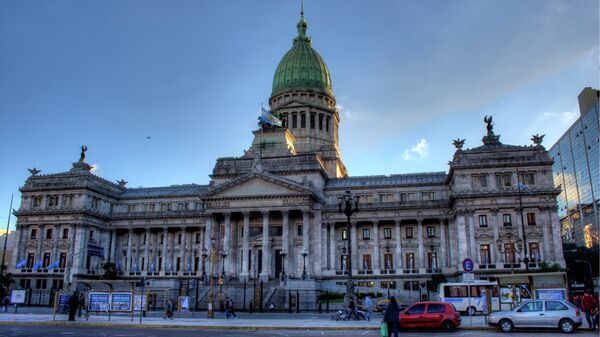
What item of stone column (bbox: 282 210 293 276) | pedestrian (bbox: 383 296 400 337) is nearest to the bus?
pedestrian (bbox: 383 296 400 337)

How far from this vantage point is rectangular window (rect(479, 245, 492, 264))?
65375mm

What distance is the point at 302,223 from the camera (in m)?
74.6

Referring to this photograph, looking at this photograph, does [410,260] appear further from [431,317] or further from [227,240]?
[431,317]

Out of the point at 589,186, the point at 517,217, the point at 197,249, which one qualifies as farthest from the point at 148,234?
the point at 589,186

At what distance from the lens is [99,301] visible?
132 feet

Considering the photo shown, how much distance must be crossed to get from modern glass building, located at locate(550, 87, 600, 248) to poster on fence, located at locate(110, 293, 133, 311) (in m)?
114

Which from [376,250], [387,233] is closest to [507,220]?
[387,233]

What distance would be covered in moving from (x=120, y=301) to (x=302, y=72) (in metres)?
71.2

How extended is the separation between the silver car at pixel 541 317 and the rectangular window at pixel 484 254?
120ft

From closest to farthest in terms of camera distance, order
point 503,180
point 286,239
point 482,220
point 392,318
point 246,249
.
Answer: point 392,318 → point 482,220 → point 503,180 → point 286,239 → point 246,249

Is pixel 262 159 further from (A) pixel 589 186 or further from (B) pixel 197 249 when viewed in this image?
(A) pixel 589 186

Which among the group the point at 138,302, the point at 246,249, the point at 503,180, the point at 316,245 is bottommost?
the point at 138,302

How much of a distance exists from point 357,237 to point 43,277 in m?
48.0

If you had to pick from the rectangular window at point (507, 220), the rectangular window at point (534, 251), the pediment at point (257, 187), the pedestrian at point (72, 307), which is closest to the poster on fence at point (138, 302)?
the pedestrian at point (72, 307)
